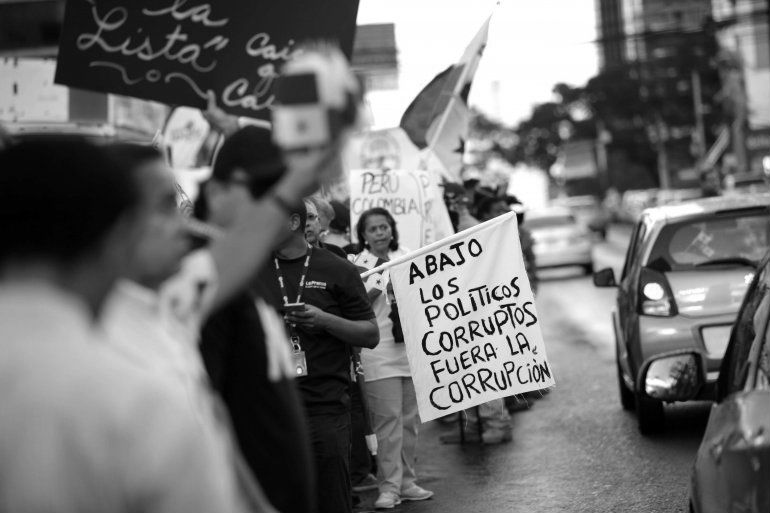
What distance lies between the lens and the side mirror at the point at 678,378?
504 centimetres

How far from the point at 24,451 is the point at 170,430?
202mm

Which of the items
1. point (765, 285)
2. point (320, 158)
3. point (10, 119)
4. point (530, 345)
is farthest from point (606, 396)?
point (320, 158)

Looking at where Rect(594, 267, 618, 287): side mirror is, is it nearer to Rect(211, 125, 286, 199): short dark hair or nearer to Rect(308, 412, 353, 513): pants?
Rect(308, 412, 353, 513): pants

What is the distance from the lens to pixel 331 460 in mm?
6039

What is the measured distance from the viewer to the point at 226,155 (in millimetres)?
3666

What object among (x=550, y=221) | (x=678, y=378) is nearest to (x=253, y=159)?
(x=678, y=378)

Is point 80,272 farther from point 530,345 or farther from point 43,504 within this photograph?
point 530,345

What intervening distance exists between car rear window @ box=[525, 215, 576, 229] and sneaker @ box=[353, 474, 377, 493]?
22764 mm

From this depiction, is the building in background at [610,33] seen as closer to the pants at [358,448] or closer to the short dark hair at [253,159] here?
the pants at [358,448]

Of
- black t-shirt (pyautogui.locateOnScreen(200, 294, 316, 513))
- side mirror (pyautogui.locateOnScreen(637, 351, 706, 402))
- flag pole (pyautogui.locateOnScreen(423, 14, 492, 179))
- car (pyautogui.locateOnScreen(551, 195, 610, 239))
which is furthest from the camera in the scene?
car (pyautogui.locateOnScreen(551, 195, 610, 239))

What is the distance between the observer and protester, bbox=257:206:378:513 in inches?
249

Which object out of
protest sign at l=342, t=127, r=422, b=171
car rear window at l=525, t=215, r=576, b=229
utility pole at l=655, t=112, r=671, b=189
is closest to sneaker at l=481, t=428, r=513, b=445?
protest sign at l=342, t=127, r=422, b=171

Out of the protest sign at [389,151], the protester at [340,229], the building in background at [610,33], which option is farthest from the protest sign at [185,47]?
the building in background at [610,33]

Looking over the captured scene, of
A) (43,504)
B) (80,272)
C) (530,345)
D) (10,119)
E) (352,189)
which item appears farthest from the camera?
(10,119)
